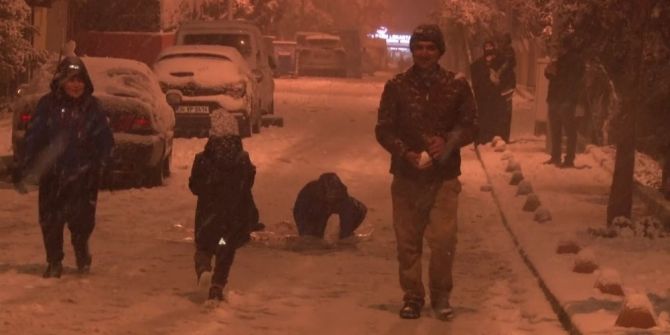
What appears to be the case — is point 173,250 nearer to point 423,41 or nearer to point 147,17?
point 423,41

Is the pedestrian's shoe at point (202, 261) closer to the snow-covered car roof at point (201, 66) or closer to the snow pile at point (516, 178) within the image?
the snow pile at point (516, 178)

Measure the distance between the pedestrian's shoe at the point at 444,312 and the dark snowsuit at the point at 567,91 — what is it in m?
10.9

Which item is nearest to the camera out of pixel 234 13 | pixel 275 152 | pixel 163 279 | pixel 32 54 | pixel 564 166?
pixel 163 279

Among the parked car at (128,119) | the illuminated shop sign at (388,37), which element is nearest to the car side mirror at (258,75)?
the parked car at (128,119)

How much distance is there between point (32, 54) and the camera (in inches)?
1090

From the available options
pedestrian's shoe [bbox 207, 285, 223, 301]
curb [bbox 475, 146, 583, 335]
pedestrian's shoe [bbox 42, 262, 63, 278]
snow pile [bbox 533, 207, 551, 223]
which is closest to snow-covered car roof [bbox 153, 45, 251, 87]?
curb [bbox 475, 146, 583, 335]

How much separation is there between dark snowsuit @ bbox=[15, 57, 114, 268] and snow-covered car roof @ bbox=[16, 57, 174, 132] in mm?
6269

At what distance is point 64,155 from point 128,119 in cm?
639

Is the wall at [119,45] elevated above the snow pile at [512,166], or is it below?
above

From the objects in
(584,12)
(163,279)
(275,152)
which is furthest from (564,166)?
(163,279)

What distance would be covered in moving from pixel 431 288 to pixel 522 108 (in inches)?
1124

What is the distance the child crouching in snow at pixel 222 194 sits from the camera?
9.83 meters

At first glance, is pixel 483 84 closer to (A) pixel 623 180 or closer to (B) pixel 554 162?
(B) pixel 554 162

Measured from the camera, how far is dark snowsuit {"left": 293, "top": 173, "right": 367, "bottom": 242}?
42.4 ft
